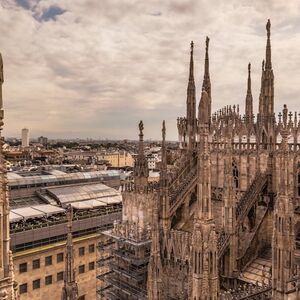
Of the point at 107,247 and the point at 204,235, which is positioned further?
the point at 107,247

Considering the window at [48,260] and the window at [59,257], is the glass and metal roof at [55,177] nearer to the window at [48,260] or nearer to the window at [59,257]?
the window at [59,257]

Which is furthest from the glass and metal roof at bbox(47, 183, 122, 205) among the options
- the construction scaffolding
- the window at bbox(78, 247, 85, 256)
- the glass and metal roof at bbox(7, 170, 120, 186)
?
the construction scaffolding

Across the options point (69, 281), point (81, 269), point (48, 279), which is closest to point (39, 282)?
point (48, 279)

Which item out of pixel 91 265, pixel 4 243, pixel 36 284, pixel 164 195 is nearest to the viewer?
pixel 4 243

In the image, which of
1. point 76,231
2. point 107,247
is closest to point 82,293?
point 76,231

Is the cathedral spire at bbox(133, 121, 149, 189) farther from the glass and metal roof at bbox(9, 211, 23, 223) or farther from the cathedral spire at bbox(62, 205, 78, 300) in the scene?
the glass and metal roof at bbox(9, 211, 23, 223)

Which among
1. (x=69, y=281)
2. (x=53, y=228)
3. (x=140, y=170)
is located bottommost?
(x=53, y=228)

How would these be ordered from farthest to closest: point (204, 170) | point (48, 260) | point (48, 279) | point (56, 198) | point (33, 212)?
point (56, 198) < point (33, 212) < point (48, 260) < point (48, 279) < point (204, 170)

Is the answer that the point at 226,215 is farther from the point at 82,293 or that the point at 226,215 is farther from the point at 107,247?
the point at 82,293

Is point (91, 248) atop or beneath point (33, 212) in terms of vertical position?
beneath

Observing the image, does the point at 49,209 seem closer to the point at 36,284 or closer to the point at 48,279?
the point at 48,279

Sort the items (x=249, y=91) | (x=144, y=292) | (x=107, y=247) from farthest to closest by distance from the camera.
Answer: (x=249, y=91), (x=107, y=247), (x=144, y=292)
